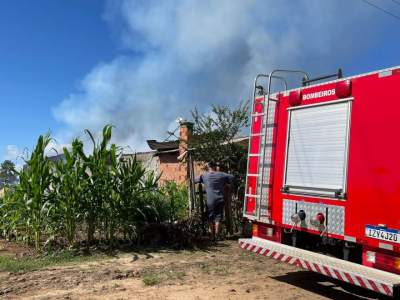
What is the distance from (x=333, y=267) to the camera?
634cm

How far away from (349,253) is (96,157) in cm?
529

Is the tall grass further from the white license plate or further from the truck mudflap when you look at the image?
the white license plate

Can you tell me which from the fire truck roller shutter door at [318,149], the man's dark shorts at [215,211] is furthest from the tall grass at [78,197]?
the fire truck roller shutter door at [318,149]

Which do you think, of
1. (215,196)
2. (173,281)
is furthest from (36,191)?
(215,196)

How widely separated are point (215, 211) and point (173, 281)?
3758 mm

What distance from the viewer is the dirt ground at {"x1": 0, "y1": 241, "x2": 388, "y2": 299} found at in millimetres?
6785

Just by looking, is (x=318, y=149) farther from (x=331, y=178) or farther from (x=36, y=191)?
(x=36, y=191)

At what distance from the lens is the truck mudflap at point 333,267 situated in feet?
18.4

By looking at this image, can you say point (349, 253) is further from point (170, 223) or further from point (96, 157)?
point (96, 157)

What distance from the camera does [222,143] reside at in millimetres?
12172

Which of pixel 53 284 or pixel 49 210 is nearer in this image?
pixel 53 284

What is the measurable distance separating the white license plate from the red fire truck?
0.04ft

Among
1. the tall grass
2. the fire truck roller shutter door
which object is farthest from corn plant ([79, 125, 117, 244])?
the fire truck roller shutter door

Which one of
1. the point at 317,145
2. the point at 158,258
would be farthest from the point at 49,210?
the point at 317,145
